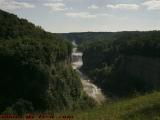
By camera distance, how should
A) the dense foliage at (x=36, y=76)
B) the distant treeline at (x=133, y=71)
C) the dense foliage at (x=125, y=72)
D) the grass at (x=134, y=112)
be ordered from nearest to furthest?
the grass at (x=134, y=112)
the dense foliage at (x=36, y=76)
the distant treeline at (x=133, y=71)
the dense foliage at (x=125, y=72)

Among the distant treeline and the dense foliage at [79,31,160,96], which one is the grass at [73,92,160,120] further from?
the distant treeline

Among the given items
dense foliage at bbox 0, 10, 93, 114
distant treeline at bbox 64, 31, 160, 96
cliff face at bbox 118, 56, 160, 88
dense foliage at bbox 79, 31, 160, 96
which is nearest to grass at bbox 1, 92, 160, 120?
dense foliage at bbox 0, 10, 93, 114

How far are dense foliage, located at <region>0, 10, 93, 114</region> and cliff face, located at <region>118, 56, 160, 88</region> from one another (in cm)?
1708

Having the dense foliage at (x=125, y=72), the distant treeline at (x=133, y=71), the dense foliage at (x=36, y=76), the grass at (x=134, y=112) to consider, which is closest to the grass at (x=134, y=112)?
the grass at (x=134, y=112)

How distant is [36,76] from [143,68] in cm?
3610

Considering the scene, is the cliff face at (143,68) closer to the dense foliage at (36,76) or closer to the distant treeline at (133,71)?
the distant treeline at (133,71)

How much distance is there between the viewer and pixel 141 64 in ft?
306

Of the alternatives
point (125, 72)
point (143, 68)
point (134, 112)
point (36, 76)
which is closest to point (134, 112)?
point (134, 112)

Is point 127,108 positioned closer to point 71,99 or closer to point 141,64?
point 71,99

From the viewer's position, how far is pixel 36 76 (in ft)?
206

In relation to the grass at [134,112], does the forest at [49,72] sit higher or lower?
lower

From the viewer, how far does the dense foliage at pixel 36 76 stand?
201 feet

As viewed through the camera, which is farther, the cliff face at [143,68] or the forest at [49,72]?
the cliff face at [143,68]

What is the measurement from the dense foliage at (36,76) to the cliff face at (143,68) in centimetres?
1708
